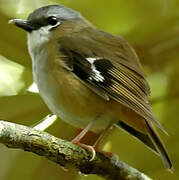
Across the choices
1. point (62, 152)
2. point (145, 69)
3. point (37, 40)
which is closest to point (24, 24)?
point (37, 40)

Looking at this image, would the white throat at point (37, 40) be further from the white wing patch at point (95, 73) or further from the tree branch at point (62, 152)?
the tree branch at point (62, 152)

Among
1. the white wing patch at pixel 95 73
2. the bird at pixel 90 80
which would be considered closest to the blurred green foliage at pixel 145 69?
the bird at pixel 90 80

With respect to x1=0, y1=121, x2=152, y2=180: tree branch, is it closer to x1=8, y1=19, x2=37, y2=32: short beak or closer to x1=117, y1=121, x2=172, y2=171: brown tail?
x1=117, y1=121, x2=172, y2=171: brown tail

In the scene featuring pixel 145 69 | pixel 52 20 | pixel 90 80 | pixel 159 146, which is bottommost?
pixel 159 146

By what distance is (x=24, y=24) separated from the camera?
2824 mm

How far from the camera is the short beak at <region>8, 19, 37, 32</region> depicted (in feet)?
9.17

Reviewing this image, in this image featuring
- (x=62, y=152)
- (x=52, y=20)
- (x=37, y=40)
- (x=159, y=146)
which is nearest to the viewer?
(x=62, y=152)

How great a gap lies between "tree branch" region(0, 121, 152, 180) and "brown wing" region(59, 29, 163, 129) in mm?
277

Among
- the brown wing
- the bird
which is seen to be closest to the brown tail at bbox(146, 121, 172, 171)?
the bird

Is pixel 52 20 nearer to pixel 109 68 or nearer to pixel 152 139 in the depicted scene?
pixel 109 68

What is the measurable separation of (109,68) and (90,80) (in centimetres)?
13

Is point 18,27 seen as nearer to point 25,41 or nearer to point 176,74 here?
point 25,41

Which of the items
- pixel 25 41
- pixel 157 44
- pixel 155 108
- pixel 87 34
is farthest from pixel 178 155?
pixel 25 41

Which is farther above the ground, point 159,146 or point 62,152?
point 62,152
